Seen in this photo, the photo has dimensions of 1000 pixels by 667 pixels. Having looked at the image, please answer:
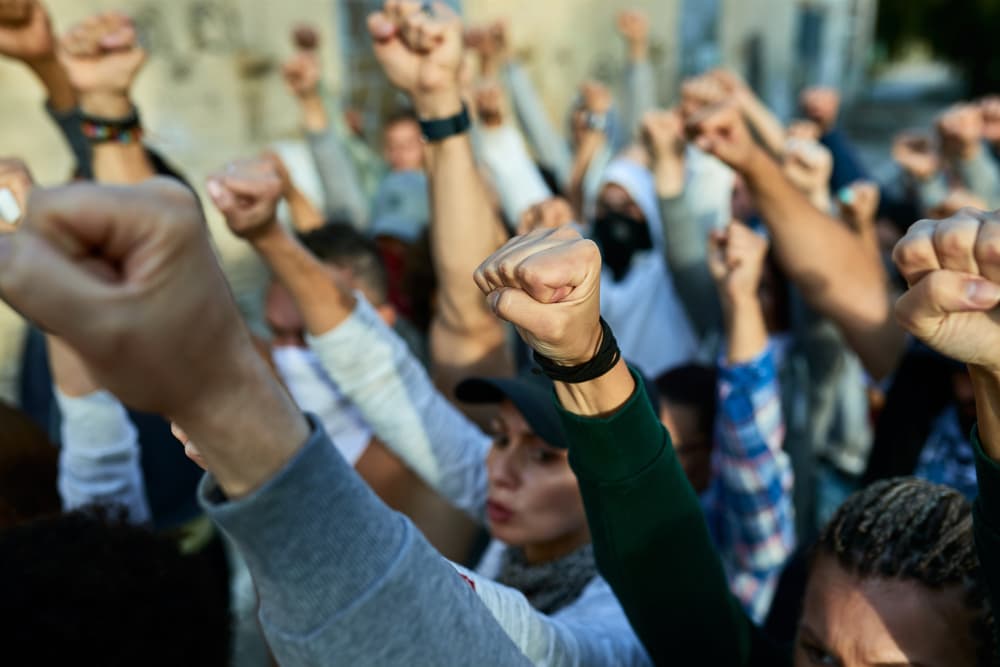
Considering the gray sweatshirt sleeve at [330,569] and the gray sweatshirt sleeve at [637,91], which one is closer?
the gray sweatshirt sleeve at [330,569]

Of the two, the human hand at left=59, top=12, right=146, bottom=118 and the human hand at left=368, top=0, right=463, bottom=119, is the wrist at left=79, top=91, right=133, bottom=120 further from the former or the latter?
the human hand at left=368, top=0, right=463, bottom=119

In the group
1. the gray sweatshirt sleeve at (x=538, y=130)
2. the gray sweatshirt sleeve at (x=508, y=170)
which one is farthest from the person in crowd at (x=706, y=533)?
the gray sweatshirt sleeve at (x=538, y=130)

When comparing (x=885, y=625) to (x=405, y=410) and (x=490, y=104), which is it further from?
(x=490, y=104)

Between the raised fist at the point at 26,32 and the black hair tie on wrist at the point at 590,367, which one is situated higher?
the raised fist at the point at 26,32

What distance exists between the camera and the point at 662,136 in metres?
2.47

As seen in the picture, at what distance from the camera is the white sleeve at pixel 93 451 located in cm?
148

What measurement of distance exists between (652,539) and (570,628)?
0.19m

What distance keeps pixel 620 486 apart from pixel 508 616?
0.19 meters

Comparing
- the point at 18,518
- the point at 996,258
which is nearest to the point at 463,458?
the point at 18,518

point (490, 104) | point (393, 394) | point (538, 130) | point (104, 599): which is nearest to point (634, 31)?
point (538, 130)

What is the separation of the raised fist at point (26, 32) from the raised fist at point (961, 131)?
2864mm

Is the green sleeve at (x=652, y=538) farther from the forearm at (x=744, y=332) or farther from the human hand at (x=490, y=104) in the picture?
the human hand at (x=490, y=104)

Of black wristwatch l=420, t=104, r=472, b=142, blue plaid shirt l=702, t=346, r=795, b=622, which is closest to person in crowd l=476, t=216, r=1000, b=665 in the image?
blue plaid shirt l=702, t=346, r=795, b=622

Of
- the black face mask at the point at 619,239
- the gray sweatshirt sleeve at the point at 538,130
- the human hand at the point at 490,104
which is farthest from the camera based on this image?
the gray sweatshirt sleeve at the point at 538,130
